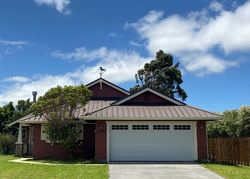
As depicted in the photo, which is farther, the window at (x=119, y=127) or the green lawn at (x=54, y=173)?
the window at (x=119, y=127)

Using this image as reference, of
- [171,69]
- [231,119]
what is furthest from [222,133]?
[171,69]

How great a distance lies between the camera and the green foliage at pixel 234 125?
34969mm

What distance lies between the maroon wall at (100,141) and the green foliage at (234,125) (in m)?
16.5

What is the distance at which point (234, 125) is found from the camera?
1439 inches

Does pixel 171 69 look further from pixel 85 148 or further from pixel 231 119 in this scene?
pixel 85 148

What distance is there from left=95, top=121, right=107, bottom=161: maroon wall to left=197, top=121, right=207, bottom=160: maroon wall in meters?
5.57

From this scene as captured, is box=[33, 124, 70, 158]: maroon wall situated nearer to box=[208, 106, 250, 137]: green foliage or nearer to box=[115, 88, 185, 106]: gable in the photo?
box=[115, 88, 185, 106]: gable

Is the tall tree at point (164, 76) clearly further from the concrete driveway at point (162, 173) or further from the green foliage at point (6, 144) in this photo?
the concrete driveway at point (162, 173)

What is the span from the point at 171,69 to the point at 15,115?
19.2 m

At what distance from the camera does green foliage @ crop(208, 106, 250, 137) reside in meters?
35.0

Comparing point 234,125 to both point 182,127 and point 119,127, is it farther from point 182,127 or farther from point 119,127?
point 119,127

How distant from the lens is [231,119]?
37.5 m

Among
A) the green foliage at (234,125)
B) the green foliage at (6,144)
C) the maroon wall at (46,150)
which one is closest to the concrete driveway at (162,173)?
the maroon wall at (46,150)

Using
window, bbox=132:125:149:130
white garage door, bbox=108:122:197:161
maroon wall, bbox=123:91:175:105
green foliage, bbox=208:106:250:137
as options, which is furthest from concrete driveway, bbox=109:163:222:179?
green foliage, bbox=208:106:250:137
